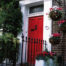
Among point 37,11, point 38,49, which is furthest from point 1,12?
point 38,49

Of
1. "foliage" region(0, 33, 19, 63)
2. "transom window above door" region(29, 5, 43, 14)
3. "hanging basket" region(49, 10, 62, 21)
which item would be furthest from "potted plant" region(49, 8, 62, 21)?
"foliage" region(0, 33, 19, 63)

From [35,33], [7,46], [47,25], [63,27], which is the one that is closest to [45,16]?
[47,25]

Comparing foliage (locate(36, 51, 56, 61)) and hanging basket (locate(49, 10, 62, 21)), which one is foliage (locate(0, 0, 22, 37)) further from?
foliage (locate(36, 51, 56, 61))

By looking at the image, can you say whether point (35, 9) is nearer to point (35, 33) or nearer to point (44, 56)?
point (35, 33)

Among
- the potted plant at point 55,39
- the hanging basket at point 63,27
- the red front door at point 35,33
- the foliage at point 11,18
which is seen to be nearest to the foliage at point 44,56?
the potted plant at point 55,39

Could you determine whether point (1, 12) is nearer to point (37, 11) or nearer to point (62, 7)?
point (37, 11)

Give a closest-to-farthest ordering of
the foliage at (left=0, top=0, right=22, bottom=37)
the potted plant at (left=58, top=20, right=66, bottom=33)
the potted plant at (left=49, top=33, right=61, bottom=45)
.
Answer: the potted plant at (left=49, top=33, right=61, bottom=45) < the potted plant at (left=58, top=20, right=66, bottom=33) < the foliage at (left=0, top=0, right=22, bottom=37)

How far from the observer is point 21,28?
8.70 metres

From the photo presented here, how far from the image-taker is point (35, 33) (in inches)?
339

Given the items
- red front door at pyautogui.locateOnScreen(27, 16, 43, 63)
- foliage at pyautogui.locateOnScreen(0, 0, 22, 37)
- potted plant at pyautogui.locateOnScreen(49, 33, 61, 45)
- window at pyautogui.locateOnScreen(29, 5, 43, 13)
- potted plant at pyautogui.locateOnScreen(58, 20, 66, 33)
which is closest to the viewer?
potted plant at pyautogui.locateOnScreen(49, 33, 61, 45)

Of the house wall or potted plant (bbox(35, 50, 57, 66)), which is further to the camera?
the house wall

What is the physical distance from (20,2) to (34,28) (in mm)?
1330

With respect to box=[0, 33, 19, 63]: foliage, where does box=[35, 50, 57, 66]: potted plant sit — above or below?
below

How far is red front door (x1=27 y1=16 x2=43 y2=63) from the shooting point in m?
8.25
